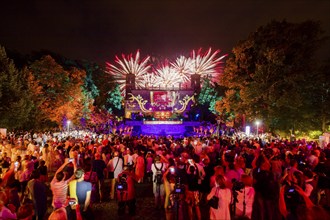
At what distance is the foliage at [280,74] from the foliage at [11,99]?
67.5ft

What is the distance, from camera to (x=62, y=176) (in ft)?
21.7

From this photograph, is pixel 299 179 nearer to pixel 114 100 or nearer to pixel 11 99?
pixel 11 99

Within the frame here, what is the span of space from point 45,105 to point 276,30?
24.7 metres

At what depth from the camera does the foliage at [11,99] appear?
29547 millimetres

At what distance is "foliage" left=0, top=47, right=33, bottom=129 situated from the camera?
29547 millimetres

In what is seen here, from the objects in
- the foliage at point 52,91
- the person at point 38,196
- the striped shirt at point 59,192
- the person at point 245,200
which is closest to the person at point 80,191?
the striped shirt at point 59,192

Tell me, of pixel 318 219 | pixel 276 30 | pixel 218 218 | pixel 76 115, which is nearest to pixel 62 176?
pixel 218 218

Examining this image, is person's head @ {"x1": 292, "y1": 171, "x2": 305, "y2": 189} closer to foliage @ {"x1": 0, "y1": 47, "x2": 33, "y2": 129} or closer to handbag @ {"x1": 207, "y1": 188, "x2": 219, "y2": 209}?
handbag @ {"x1": 207, "y1": 188, "x2": 219, "y2": 209}

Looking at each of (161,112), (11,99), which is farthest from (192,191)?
(161,112)

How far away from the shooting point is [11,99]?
1185 inches

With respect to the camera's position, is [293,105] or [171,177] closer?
[171,177]

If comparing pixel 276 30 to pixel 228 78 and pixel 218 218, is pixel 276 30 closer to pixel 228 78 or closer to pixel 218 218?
pixel 228 78

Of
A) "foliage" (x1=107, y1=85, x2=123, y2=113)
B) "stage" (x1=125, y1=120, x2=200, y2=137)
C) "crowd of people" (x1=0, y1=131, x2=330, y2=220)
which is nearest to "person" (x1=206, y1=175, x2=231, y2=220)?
"crowd of people" (x1=0, y1=131, x2=330, y2=220)

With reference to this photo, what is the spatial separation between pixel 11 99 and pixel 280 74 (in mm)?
25165
